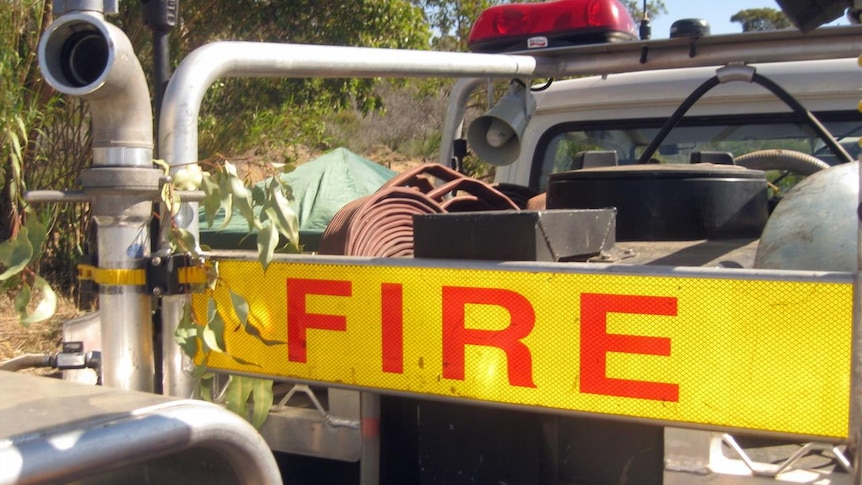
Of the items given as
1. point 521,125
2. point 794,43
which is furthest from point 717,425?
point 521,125

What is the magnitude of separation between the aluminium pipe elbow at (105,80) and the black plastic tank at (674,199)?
3.87ft

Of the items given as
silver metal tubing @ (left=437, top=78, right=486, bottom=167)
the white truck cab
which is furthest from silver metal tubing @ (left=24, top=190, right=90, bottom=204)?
the white truck cab

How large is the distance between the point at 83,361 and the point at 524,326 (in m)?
0.79

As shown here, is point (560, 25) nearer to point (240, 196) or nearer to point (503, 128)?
point (503, 128)

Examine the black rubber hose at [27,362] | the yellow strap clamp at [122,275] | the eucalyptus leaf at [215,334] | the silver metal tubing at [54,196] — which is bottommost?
the black rubber hose at [27,362]

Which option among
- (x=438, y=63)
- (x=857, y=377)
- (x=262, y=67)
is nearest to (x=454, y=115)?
(x=438, y=63)

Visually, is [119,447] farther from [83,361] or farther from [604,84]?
[604,84]

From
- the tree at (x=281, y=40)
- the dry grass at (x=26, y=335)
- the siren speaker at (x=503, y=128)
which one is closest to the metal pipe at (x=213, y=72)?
the siren speaker at (x=503, y=128)

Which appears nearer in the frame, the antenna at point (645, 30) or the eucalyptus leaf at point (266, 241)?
the eucalyptus leaf at point (266, 241)

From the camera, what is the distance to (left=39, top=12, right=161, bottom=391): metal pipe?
1613 mm

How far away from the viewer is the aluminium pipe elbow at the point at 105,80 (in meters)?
1.58

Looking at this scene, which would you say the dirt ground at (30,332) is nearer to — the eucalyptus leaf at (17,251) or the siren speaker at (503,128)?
the siren speaker at (503,128)

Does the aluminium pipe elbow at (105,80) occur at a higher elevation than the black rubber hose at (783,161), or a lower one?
higher

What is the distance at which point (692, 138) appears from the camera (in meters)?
3.65
